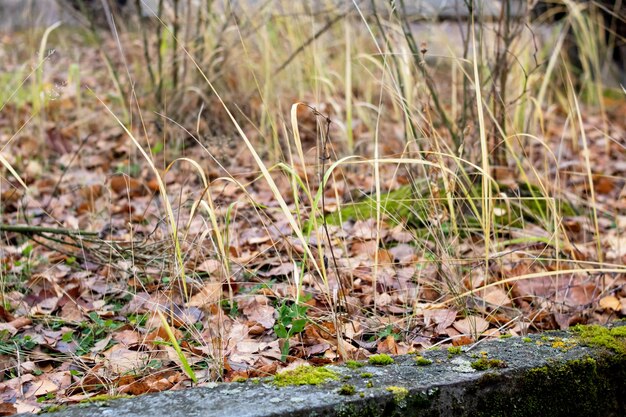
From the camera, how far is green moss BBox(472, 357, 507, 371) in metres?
1.71

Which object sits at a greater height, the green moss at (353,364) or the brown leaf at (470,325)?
the green moss at (353,364)

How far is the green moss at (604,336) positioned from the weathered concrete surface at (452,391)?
0.02 meters

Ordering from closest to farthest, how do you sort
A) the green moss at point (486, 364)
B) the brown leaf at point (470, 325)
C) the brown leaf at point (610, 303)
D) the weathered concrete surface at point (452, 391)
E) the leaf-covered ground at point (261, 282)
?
1. the weathered concrete surface at point (452, 391)
2. the green moss at point (486, 364)
3. the leaf-covered ground at point (261, 282)
4. the brown leaf at point (470, 325)
5. the brown leaf at point (610, 303)


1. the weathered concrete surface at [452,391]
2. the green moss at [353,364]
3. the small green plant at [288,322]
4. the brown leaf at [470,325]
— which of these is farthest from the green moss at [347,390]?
the brown leaf at [470,325]

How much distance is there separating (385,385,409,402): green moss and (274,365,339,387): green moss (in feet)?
0.42

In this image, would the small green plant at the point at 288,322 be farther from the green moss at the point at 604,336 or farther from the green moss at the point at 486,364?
the green moss at the point at 604,336

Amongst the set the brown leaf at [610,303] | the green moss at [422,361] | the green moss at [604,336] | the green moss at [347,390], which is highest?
the green moss at [347,390]

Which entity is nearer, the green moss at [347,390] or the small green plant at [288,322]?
the green moss at [347,390]

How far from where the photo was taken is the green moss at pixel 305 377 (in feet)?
5.32

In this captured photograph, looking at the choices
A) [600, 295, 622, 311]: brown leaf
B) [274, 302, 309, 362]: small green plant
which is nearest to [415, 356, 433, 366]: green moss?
[274, 302, 309, 362]: small green plant

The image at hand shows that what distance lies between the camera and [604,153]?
4398 millimetres

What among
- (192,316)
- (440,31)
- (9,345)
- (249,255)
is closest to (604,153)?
(440,31)

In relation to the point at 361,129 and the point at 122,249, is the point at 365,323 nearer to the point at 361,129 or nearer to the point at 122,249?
the point at 122,249

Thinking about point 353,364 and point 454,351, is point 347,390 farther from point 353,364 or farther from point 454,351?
point 454,351
